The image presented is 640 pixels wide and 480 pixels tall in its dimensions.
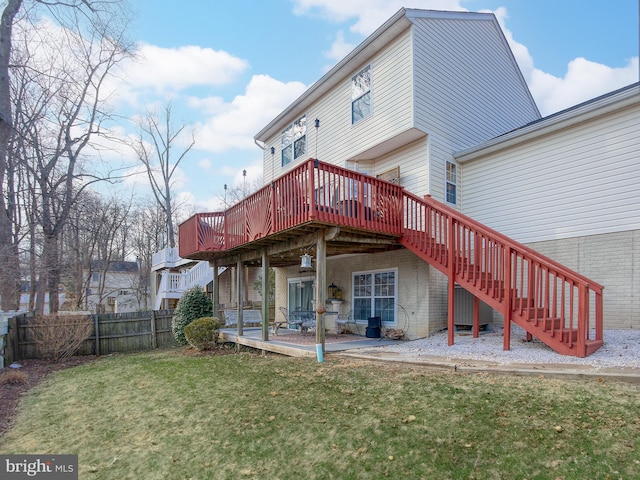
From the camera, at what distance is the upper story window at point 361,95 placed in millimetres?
10555

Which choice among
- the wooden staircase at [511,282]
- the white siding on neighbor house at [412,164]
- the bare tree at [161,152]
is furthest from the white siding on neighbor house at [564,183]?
the bare tree at [161,152]

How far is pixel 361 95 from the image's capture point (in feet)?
35.3

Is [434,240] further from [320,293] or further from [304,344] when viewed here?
[304,344]

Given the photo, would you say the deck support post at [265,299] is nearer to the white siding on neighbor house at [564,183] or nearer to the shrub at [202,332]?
the shrub at [202,332]

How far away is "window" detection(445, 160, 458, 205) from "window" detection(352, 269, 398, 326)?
2.46m

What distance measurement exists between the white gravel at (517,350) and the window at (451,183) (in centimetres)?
354

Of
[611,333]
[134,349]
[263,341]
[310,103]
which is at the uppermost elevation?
[310,103]

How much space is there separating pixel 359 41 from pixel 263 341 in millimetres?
8270

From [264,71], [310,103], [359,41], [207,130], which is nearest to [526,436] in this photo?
[359,41]

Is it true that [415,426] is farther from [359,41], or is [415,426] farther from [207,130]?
[207,130]

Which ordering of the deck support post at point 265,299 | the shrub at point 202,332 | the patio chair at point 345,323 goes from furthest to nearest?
1. the patio chair at point 345,323
2. the shrub at point 202,332
3. the deck support post at point 265,299

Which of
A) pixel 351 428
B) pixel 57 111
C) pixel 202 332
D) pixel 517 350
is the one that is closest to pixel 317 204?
pixel 351 428

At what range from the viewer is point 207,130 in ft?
94.1

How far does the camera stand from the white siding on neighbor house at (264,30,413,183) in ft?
30.8
